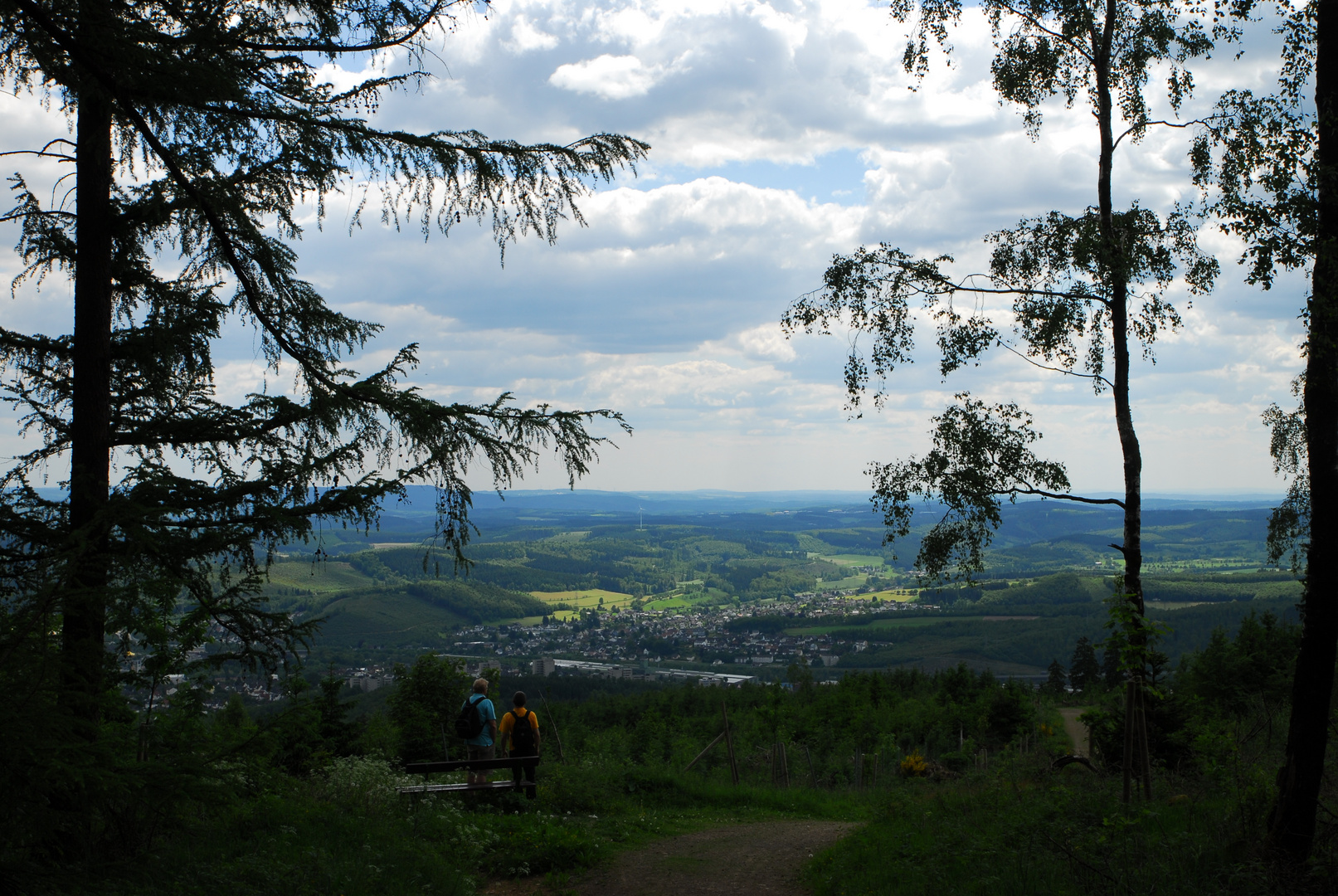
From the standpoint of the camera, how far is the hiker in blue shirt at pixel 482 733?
9.79 metres

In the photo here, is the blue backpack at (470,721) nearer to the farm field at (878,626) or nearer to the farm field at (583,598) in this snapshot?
the farm field at (878,626)

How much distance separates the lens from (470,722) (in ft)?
32.2

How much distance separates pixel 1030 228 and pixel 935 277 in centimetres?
144

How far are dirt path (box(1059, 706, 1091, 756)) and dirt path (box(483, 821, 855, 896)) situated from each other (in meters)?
12.7

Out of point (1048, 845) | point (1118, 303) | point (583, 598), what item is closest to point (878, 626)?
point (583, 598)

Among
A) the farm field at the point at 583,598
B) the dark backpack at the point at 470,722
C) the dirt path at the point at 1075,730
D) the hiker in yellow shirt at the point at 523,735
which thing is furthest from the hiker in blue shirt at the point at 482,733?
the farm field at the point at 583,598

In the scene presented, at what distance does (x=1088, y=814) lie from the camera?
21.5 ft

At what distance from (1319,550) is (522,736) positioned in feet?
27.0

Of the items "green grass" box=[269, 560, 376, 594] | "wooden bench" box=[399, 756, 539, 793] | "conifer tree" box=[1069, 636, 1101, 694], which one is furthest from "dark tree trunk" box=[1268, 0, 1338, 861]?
"green grass" box=[269, 560, 376, 594]

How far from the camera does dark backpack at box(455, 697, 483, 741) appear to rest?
31.9 ft

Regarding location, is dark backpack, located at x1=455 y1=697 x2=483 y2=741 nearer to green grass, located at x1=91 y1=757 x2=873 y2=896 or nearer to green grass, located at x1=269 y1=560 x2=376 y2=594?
green grass, located at x1=91 y1=757 x2=873 y2=896

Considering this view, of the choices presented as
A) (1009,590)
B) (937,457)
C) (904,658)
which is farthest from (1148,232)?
(1009,590)

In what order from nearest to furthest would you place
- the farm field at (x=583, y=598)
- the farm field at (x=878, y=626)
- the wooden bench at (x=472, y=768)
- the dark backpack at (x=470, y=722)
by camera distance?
1. the wooden bench at (x=472, y=768)
2. the dark backpack at (x=470, y=722)
3. the farm field at (x=878, y=626)
4. the farm field at (x=583, y=598)

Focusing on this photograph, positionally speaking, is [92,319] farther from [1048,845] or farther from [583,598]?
[583,598]
